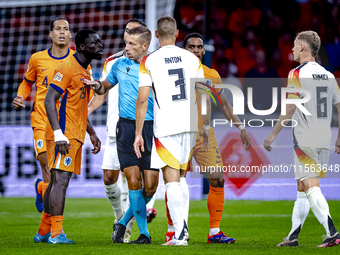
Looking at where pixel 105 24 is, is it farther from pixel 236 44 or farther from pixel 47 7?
pixel 236 44

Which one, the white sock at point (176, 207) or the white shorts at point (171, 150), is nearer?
the white sock at point (176, 207)

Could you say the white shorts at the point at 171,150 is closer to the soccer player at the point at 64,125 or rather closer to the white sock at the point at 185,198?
the white sock at the point at 185,198

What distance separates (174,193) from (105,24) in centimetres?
968

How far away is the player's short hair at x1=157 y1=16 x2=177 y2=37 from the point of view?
13.3 ft

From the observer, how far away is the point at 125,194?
247 inches

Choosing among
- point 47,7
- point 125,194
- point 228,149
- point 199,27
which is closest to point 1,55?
point 47,7

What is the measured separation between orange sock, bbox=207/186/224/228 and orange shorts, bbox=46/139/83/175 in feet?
4.28

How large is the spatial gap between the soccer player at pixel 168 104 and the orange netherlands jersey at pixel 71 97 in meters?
0.62

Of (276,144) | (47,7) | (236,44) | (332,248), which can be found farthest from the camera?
(47,7)

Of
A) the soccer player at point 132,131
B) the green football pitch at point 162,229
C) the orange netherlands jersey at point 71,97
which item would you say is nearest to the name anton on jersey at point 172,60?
the soccer player at point 132,131

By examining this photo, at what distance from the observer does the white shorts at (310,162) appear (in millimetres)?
4137

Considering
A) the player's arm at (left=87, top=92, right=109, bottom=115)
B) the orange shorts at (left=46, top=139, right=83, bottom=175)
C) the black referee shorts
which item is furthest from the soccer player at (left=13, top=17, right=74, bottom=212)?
the black referee shorts

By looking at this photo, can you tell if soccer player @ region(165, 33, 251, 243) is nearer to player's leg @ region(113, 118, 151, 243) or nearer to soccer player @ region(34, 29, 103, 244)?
player's leg @ region(113, 118, 151, 243)

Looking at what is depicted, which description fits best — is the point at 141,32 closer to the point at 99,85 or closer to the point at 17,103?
the point at 99,85
